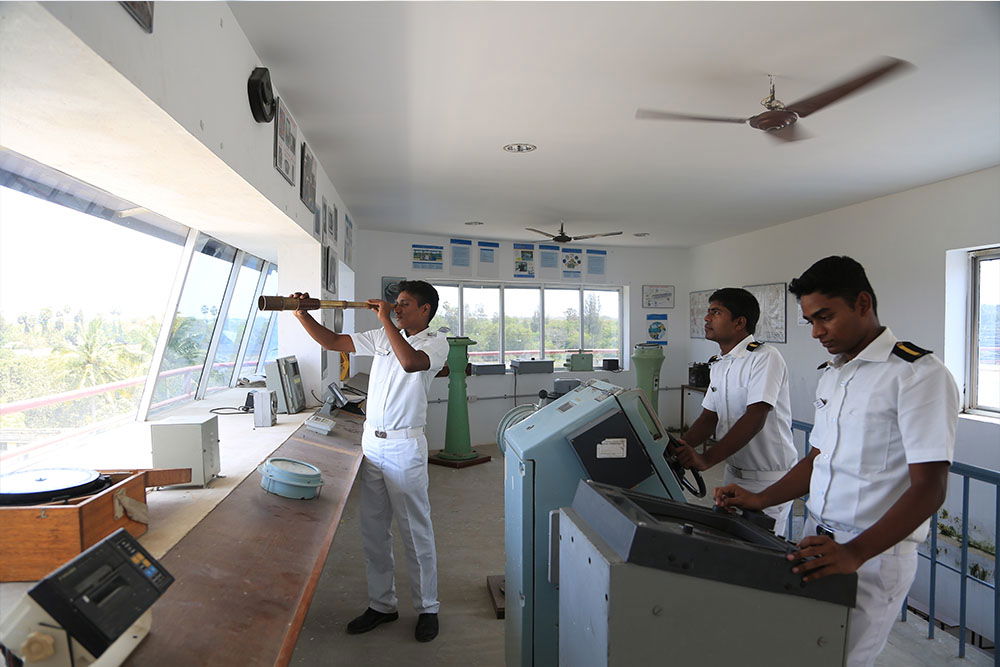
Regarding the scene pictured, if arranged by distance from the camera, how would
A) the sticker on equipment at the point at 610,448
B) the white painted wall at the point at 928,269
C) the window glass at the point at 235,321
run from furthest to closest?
the window glass at the point at 235,321 < the white painted wall at the point at 928,269 < the sticker on equipment at the point at 610,448

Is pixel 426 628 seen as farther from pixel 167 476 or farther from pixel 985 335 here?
pixel 985 335

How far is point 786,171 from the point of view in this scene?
4.47 metres

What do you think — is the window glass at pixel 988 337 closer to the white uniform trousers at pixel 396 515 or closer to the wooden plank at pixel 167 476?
the white uniform trousers at pixel 396 515

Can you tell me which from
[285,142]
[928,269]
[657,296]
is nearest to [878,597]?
[285,142]

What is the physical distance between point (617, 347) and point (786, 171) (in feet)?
15.2

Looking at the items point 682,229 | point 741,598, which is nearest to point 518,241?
point 682,229

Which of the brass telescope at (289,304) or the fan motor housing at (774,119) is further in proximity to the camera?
the fan motor housing at (774,119)

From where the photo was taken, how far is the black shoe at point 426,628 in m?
2.86

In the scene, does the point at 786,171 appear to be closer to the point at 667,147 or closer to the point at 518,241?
the point at 667,147

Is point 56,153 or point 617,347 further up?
point 56,153

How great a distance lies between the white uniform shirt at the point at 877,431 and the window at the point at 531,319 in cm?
620

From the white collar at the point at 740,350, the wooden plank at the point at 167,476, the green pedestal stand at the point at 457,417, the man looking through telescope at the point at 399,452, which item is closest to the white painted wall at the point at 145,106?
the man looking through telescope at the point at 399,452

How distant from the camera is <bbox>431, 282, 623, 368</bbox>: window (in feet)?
25.8

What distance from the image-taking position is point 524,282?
812 centimetres
